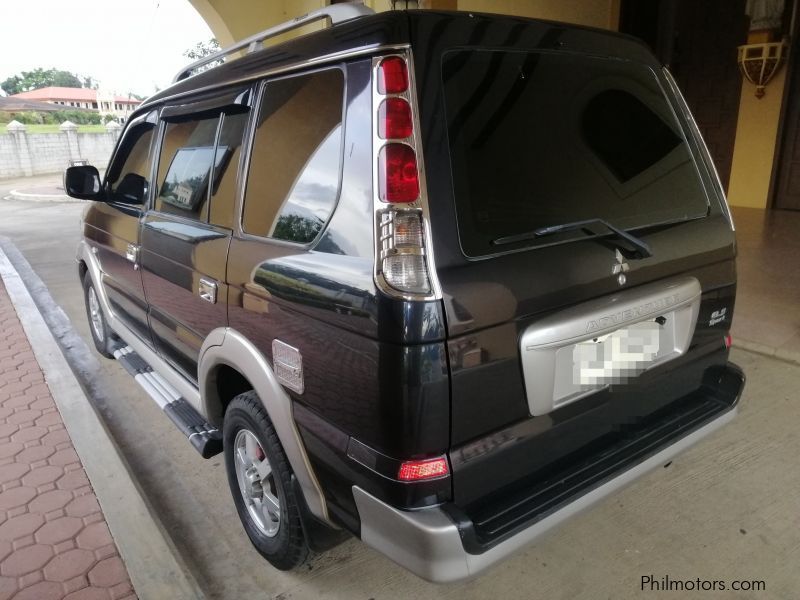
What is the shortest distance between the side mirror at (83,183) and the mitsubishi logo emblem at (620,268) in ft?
10.6

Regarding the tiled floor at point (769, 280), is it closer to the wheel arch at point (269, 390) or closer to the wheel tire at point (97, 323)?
the wheel arch at point (269, 390)

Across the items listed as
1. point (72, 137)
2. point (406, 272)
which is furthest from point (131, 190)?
point (72, 137)

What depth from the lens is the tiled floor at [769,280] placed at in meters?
4.36

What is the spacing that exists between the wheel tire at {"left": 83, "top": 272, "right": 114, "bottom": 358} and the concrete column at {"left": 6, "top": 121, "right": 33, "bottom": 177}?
27.5 metres

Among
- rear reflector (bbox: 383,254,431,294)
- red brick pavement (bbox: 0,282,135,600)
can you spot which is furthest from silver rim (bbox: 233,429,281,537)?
rear reflector (bbox: 383,254,431,294)

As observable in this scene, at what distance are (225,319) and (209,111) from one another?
3.00 feet

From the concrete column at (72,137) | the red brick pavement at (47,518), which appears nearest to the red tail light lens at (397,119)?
the red brick pavement at (47,518)

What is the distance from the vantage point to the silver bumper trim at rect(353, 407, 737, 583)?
61.6 inches

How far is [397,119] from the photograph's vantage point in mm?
1584

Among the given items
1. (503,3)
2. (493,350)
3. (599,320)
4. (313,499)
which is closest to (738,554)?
(599,320)

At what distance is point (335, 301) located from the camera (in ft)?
5.51

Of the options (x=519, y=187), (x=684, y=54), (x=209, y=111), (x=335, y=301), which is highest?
(x=684, y=54)

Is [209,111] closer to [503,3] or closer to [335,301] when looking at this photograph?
[335,301]

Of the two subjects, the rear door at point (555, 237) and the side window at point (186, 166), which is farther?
the side window at point (186, 166)
